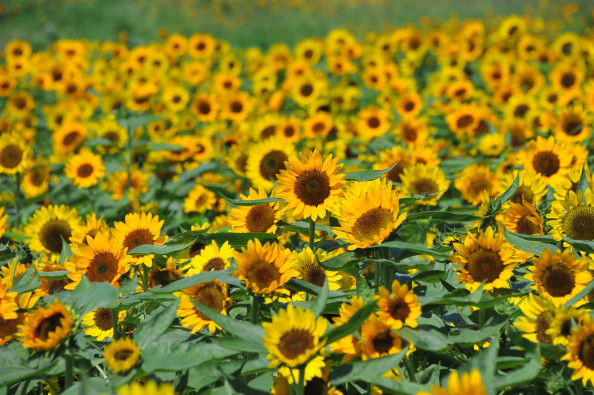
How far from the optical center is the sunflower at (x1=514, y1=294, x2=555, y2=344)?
1.74 metres

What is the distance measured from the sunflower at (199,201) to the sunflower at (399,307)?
2.14 m

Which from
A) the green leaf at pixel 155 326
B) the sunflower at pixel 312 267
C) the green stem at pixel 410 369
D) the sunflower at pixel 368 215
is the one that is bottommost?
the green stem at pixel 410 369

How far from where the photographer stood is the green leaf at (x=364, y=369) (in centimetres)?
150

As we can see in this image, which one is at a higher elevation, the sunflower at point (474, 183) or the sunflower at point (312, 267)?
the sunflower at point (474, 183)

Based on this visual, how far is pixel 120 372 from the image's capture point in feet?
5.13

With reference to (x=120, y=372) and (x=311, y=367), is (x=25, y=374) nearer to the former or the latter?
(x=120, y=372)

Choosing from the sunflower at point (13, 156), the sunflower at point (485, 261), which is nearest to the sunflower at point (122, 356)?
the sunflower at point (485, 261)

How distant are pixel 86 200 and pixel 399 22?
13.1 m

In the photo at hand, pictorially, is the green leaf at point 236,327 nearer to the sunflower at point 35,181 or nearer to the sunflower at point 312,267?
the sunflower at point 312,267

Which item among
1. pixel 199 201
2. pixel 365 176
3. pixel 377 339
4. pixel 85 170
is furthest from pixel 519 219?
pixel 85 170

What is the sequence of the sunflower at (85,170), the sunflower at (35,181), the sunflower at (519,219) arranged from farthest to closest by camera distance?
1. the sunflower at (35,181)
2. the sunflower at (85,170)
3. the sunflower at (519,219)

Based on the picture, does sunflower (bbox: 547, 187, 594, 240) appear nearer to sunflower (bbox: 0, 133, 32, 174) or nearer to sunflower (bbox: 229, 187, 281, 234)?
sunflower (bbox: 229, 187, 281, 234)

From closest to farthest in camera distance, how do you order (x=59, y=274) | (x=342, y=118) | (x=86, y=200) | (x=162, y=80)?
(x=59, y=274) < (x=86, y=200) < (x=342, y=118) < (x=162, y=80)

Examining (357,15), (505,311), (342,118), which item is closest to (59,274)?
(505,311)
